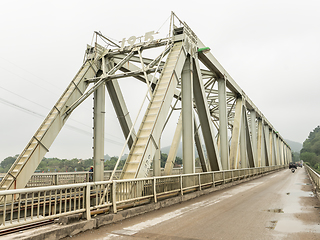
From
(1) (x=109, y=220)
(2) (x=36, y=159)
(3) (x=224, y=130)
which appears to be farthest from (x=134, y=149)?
(3) (x=224, y=130)

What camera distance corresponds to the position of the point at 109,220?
24.4ft

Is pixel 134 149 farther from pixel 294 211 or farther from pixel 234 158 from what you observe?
pixel 234 158

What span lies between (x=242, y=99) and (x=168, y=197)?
2148 centimetres

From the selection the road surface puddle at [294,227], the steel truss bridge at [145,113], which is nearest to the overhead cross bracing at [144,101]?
the steel truss bridge at [145,113]

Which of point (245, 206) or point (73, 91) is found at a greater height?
point (73, 91)

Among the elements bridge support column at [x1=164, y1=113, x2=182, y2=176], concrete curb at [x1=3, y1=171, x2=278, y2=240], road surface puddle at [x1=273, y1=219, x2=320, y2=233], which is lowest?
road surface puddle at [x1=273, y1=219, x2=320, y2=233]

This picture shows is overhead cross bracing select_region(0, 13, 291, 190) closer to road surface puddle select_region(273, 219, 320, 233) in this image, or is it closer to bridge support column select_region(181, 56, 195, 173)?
bridge support column select_region(181, 56, 195, 173)

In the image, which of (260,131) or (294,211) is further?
(260,131)

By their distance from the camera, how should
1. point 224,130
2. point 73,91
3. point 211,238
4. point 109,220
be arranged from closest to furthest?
point 211,238, point 109,220, point 73,91, point 224,130

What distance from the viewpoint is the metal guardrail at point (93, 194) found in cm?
555

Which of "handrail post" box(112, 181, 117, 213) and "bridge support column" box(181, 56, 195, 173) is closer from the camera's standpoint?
"handrail post" box(112, 181, 117, 213)

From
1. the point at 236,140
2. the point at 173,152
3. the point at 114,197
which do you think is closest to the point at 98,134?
the point at 173,152

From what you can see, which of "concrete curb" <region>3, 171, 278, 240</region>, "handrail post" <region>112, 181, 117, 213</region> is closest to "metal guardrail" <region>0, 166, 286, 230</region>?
"handrail post" <region>112, 181, 117, 213</region>

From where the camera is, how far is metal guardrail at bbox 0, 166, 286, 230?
5551 mm
